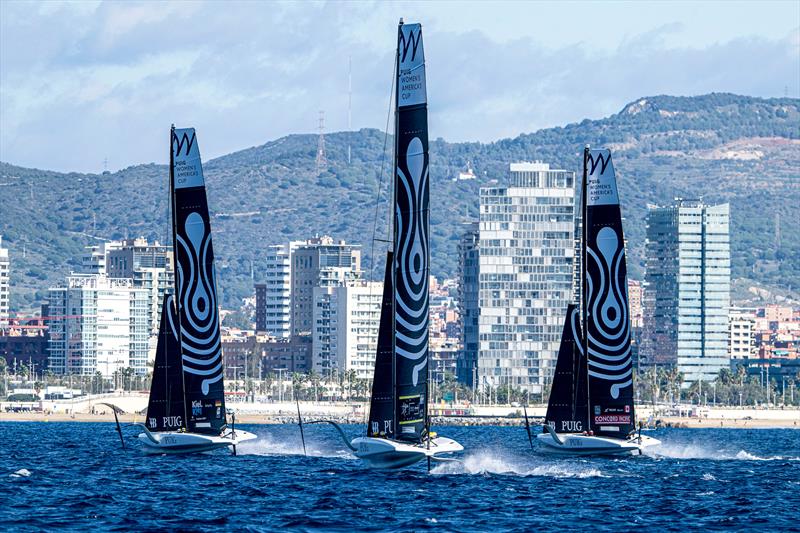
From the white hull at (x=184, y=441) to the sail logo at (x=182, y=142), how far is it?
13679mm

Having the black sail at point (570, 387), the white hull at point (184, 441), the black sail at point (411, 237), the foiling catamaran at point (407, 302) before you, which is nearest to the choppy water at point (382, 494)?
the white hull at point (184, 441)

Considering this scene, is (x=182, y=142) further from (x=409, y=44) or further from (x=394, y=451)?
(x=394, y=451)

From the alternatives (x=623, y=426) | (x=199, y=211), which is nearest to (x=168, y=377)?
(x=199, y=211)

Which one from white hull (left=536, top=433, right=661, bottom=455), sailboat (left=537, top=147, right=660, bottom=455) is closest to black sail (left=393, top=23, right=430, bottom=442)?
white hull (left=536, top=433, right=661, bottom=455)

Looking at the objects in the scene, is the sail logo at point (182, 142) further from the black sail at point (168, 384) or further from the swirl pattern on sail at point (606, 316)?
the swirl pattern on sail at point (606, 316)

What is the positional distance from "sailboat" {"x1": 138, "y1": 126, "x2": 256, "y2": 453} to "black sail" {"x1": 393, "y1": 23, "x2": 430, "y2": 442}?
17447mm

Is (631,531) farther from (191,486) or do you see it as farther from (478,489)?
(191,486)

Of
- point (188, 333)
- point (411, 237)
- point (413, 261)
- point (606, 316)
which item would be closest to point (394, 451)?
point (413, 261)

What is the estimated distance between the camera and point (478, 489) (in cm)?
7188

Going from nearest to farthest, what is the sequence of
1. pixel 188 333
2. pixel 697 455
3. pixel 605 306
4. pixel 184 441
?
pixel 184 441 → pixel 188 333 → pixel 605 306 → pixel 697 455

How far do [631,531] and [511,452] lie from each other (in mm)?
49729

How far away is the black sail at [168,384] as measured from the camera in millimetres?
87062

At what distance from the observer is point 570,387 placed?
91.4m

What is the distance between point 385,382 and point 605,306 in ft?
72.0
